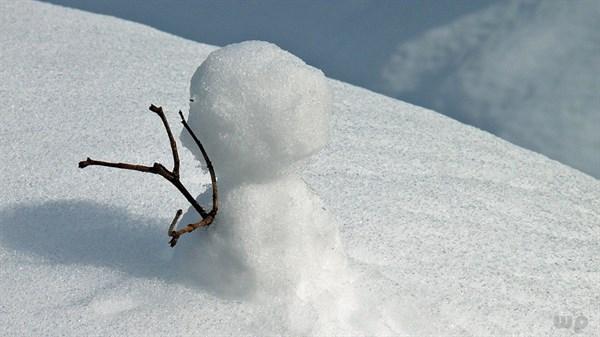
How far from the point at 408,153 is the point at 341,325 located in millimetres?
1550

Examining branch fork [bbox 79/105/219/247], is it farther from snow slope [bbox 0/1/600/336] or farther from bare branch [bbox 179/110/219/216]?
snow slope [bbox 0/1/600/336]

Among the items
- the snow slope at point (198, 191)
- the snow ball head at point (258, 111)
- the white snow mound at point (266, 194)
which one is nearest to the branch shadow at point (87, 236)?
the snow slope at point (198, 191)

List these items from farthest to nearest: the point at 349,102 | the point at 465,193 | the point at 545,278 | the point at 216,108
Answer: the point at 349,102
the point at 465,193
the point at 545,278
the point at 216,108

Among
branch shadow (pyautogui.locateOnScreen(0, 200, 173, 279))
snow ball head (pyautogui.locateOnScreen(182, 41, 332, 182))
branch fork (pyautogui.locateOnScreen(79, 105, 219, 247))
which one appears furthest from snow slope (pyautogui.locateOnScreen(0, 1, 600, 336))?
snow ball head (pyautogui.locateOnScreen(182, 41, 332, 182))

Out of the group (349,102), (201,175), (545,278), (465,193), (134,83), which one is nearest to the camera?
(545,278)

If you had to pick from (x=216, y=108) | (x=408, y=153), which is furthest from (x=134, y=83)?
(x=216, y=108)

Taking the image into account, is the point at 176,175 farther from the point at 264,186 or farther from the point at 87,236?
the point at 87,236

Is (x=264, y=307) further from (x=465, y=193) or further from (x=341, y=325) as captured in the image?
(x=465, y=193)

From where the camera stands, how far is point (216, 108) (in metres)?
1.47

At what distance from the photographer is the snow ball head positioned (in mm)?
1466

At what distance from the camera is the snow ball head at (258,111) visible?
1466 millimetres

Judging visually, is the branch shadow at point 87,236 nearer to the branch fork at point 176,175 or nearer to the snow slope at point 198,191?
the snow slope at point 198,191

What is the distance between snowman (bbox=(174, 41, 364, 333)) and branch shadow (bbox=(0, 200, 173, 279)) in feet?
0.40

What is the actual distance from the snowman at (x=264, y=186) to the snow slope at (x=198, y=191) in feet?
0.13
